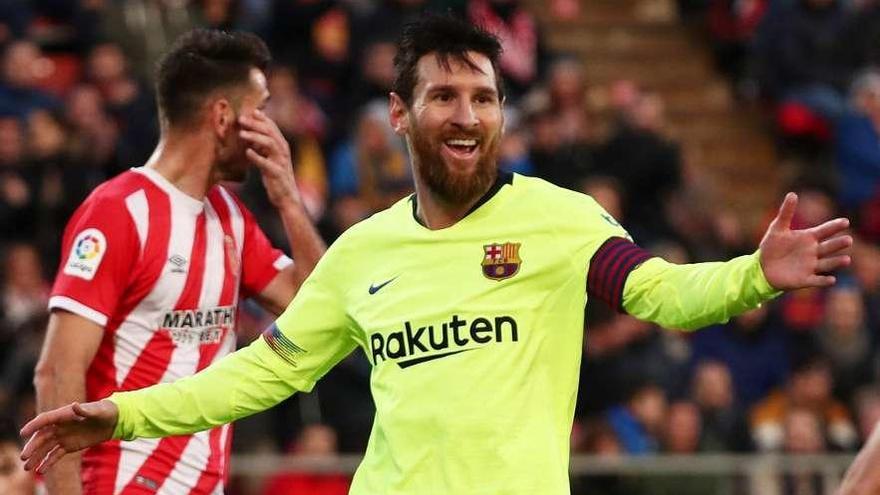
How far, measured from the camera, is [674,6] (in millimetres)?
18938

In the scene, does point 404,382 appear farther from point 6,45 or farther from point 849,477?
point 6,45

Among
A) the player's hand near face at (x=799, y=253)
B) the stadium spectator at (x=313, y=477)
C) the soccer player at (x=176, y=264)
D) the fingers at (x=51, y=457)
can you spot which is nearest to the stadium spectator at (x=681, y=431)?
the stadium spectator at (x=313, y=477)

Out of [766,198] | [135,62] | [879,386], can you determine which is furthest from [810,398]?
[135,62]

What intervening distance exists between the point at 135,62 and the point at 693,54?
6318 millimetres

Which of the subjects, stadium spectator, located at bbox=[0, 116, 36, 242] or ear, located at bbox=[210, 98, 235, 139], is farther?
stadium spectator, located at bbox=[0, 116, 36, 242]

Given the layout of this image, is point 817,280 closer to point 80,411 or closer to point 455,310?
point 455,310

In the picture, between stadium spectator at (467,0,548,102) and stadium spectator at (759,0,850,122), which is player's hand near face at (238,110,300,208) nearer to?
stadium spectator at (467,0,548,102)

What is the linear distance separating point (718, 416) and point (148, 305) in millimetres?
7010

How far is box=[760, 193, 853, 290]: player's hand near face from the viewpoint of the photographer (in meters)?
4.76

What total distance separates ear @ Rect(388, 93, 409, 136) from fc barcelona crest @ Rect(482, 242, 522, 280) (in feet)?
1.82

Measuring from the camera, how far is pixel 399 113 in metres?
5.67

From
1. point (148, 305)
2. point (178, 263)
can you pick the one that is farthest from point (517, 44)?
point (148, 305)

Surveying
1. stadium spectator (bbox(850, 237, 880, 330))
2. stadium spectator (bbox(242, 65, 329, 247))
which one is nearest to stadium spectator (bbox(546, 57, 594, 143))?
stadium spectator (bbox(242, 65, 329, 247))

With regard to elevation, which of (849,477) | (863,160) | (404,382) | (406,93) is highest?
(863,160)
